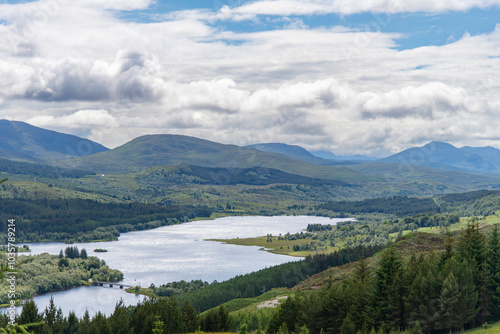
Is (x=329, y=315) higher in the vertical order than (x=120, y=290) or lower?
higher

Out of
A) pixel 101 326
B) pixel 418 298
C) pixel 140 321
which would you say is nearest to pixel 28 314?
pixel 101 326

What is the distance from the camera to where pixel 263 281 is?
511ft

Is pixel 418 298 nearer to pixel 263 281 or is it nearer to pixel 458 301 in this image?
pixel 458 301

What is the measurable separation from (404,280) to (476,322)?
42.6 ft

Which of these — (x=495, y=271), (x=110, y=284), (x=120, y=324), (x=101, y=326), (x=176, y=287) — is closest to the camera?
(x=495, y=271)

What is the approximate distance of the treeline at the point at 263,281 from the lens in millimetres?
141500

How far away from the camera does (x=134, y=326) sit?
261 feet

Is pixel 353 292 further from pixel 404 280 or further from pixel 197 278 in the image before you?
pixel 197 278

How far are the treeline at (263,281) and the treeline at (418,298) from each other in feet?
225

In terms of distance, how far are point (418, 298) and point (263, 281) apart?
9323 cm

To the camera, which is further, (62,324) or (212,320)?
(212,320)

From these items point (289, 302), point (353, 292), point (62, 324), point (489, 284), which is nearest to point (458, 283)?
point (489, 284)

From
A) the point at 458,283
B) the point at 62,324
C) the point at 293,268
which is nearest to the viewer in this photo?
the point at 458,283

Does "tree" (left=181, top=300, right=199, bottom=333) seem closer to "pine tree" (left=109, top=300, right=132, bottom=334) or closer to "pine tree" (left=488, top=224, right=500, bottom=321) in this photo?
"pine tree" (left=109, top=300, right=132, bottom=334)
